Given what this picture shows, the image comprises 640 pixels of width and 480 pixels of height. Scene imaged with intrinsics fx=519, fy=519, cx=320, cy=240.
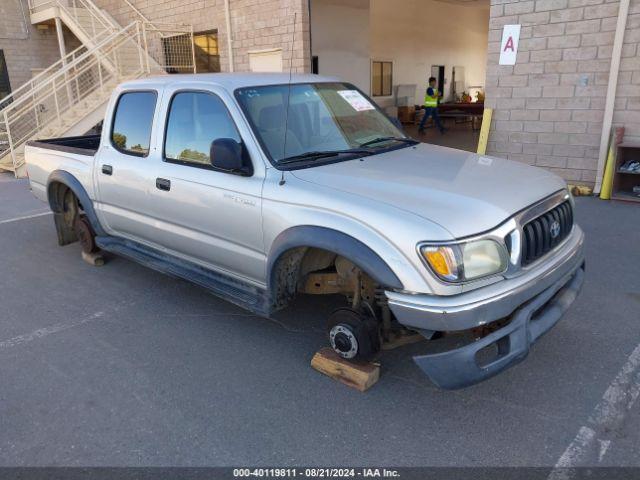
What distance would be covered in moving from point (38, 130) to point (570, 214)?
13.0 meters

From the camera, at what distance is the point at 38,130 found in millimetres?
12836

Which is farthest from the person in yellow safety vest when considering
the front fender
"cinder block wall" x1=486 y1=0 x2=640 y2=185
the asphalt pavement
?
the front fender

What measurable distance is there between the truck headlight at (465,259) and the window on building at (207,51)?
1226cm

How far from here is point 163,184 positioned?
Result: 405 cm

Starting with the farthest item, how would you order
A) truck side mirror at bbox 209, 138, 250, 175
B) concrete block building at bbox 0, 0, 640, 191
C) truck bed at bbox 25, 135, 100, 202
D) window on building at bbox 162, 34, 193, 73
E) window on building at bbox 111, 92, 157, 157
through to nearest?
window on building at bbox 162, 34, 193, 73
concrete block building at bbox 0, 0, 640, 191
truck bed at bbox 25, 135, 100, 202
window on building at bbox 111, 92, 157, 157
truck side mirror at bbox 209, 138, 250, 175

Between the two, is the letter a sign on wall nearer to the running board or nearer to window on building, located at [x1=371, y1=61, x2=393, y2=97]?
the running board

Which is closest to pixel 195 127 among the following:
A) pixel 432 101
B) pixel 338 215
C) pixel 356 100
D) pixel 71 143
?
pixel 356 100

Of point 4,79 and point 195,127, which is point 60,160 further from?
point 4,79

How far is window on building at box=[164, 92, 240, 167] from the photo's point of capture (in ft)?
12.2

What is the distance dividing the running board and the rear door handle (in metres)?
0.61

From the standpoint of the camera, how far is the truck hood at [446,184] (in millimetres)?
2744

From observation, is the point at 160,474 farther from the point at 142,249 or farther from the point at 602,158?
the point at 602,158

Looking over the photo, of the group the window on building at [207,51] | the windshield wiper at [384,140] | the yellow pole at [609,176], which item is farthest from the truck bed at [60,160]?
the window on building at [207,51]

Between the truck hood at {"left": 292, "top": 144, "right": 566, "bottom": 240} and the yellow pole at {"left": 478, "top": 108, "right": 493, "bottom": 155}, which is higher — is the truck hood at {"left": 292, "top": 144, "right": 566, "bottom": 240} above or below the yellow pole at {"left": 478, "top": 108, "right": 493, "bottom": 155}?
above
